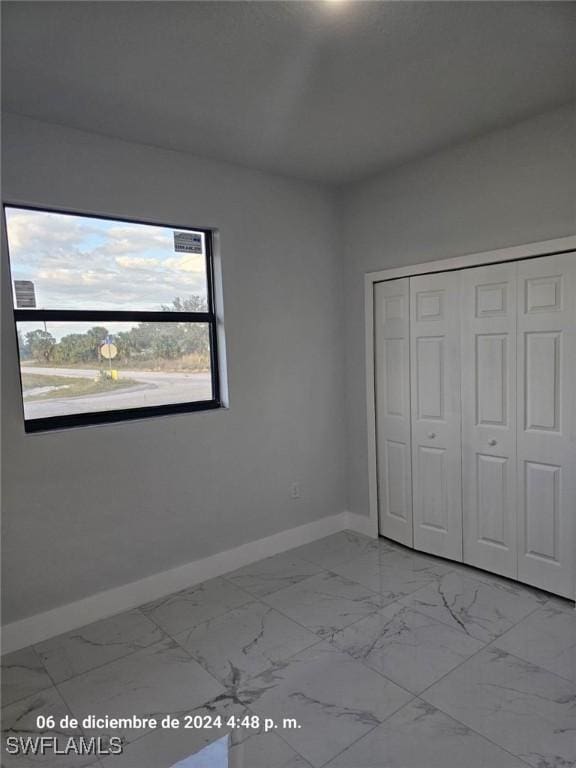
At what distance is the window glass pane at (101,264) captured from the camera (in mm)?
2717

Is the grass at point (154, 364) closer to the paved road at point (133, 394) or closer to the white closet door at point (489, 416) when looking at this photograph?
the paved road at point (133, 394)

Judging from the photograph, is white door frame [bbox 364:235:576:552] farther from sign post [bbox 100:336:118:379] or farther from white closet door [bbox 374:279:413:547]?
sign post [bbox 100:336:118:379]

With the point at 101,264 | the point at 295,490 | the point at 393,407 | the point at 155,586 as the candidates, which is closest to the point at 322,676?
the point at 155,586

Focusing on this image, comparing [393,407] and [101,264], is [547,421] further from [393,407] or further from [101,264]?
[101,264]

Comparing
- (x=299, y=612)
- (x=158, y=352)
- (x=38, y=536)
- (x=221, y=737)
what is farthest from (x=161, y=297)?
(x=221, y=737)

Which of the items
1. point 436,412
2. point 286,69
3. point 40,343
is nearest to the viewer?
point 286,69

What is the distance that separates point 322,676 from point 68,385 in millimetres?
2008

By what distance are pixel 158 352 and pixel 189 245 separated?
736 mm

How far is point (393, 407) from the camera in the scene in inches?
149

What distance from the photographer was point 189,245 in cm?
332

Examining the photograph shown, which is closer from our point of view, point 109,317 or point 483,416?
point 109,317

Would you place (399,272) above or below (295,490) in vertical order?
above

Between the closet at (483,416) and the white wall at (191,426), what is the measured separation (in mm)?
529

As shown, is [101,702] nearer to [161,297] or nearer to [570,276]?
[161,297]
